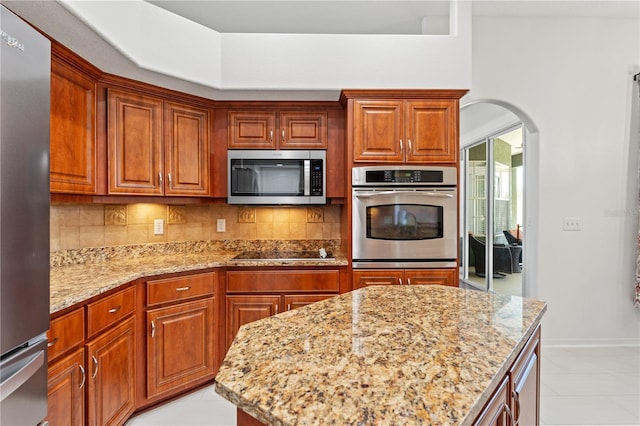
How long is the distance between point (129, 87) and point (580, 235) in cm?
398

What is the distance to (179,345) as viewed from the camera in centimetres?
221

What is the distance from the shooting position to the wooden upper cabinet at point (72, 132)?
5.97 feet

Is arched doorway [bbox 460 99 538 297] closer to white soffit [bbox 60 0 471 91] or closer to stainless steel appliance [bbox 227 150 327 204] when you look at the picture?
white soffit [bbox 60 0 471 91]

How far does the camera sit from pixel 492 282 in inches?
171

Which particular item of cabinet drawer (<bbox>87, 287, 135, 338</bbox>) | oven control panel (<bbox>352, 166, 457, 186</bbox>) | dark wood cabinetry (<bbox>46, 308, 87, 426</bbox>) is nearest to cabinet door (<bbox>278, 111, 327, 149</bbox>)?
oven control panel (<bbox>352, 166, 457, 186</bbox>)

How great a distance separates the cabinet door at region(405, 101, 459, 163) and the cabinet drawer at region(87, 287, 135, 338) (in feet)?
6.86

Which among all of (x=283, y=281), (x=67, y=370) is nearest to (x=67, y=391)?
(x=67, y=370)

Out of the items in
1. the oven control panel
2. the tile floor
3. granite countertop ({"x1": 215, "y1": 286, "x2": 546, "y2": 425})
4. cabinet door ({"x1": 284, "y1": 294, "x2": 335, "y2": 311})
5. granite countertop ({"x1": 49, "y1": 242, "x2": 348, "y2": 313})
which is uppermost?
the oven control panel

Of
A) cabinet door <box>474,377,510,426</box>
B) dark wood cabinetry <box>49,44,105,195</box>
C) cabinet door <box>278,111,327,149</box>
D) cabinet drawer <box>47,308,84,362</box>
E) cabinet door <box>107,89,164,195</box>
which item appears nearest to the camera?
cabinet door <box>474,377,510,426</box>

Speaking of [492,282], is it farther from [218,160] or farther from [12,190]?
[12,190]

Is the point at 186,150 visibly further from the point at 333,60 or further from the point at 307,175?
the point at 333,60

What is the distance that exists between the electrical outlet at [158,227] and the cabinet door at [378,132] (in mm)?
1701

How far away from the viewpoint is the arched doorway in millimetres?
3838

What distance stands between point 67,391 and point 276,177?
1828mm
